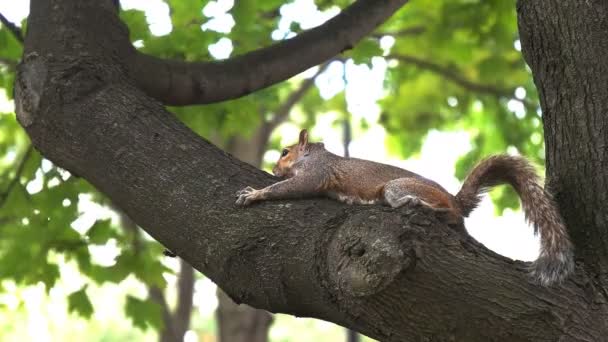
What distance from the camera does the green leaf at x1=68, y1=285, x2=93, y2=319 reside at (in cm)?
406

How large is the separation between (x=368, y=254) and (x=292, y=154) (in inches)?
72.9

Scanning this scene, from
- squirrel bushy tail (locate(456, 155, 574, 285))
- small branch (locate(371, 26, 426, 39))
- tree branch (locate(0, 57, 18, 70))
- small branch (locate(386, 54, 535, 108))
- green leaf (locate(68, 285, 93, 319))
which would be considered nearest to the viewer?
squirrel bushy tail (locate(456, 155, 574, 285))

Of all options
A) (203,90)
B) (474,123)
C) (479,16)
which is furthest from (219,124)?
(474,123)

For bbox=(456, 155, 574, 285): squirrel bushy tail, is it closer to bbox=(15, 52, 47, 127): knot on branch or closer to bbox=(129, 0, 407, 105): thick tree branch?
bbox=(129, 0, 407, 105): thick tree branch

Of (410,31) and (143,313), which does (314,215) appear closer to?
(143,313)

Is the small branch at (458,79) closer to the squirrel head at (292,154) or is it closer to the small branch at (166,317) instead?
→ the small branch at (166,317)

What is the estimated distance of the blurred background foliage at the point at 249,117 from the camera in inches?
154

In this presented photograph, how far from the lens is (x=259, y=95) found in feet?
14.3

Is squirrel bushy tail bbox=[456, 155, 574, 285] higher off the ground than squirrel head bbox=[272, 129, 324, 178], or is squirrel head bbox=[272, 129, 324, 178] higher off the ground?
squirrel bushy tail bbox=[456, 155, 574, 285]

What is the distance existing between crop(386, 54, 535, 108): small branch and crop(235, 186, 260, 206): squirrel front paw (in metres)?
3.93

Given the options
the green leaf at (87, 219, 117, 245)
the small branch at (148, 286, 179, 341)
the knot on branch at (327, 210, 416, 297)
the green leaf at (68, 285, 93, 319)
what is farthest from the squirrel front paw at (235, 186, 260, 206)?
the small branch at (148, 286, 179, 341)

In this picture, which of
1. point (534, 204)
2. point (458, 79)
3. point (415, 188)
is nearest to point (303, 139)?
point (415, 188)

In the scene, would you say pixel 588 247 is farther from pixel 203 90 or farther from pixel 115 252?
pixel 115 252

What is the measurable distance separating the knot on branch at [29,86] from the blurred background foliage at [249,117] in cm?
108
